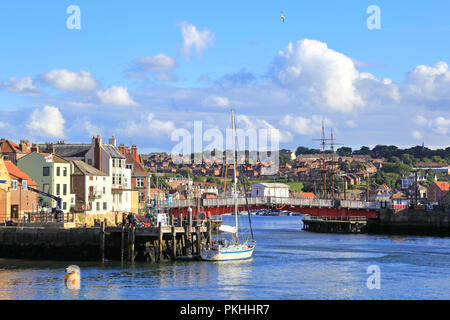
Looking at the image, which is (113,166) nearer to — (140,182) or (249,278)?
(140,182)

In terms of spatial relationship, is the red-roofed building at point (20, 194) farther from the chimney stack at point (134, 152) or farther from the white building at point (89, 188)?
the chimney stack at point (134, 152)

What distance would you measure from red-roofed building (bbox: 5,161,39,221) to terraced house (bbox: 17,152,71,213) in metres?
2.34

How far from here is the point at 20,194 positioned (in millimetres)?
79688

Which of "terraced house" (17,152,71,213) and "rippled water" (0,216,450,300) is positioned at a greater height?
"terraced house" (17,152,71,213)

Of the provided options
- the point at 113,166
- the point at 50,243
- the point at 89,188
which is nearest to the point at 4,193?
the point at 50,243

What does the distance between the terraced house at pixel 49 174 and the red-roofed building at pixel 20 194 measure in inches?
92.2

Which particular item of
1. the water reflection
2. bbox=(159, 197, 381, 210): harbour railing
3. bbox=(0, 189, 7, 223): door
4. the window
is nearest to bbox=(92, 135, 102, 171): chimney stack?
bbox=(159, 197, 381, 210): harbour railing

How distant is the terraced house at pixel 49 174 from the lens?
8700 centimetres

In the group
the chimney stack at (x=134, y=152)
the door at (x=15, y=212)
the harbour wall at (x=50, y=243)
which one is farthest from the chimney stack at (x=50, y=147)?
the harbour wall at (x=50, y=243)

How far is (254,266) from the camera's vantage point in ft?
200

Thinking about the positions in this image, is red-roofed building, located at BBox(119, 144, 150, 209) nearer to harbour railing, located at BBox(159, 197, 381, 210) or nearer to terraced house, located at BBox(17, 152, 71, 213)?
harbour railing, located at BBox(159, 197, 381, 210)

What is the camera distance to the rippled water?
46.2 metres

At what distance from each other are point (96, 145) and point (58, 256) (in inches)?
1437
